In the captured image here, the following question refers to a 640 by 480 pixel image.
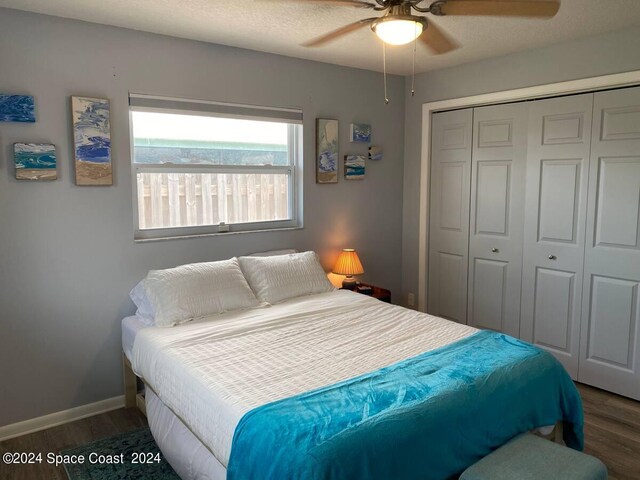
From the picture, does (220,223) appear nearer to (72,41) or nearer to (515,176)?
(72,41)

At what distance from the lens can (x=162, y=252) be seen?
126 inches

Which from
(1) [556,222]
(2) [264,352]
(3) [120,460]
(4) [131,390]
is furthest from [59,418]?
(1) [556,222]

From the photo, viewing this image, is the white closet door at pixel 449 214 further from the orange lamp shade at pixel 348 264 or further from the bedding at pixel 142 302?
the bedding at pixel 142 302

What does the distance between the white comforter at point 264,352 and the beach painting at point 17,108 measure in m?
1.32

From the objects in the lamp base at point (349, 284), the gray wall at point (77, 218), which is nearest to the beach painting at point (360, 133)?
the gray wall at point (77, 218)

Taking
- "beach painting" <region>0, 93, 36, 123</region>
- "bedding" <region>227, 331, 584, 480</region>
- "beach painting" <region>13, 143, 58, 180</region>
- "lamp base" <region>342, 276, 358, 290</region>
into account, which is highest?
"beach painting" <region>0, 93, 36, 123</region>

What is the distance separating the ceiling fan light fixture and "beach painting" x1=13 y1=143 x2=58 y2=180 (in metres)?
1.91

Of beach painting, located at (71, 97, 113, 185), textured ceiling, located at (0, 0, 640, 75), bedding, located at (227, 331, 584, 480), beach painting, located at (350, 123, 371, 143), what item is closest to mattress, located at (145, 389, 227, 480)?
bedding, located at (227, 331, 584, 480)

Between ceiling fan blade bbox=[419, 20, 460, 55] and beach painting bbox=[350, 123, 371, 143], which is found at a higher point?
ceiling fan blade bbox=[419, 20, 460, 55]

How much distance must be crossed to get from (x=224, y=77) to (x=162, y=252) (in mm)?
1255

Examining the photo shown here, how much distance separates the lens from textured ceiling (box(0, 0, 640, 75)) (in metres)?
2.57

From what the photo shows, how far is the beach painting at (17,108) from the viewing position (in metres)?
2.60

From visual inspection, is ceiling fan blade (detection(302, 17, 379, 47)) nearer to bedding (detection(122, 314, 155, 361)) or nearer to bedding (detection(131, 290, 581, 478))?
bedding (detection(131, 290, 581, 478))

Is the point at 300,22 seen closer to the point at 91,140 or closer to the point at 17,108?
the point at 91,140
